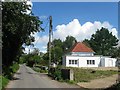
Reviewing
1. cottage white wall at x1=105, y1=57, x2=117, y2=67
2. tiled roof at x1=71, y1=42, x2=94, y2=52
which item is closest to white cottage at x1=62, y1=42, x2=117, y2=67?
cottage white wall at x1=105, y1=57, x2=117, y2=67

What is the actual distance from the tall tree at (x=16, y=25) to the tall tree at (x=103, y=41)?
97.7 meters

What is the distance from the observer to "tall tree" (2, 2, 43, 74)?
2944cm

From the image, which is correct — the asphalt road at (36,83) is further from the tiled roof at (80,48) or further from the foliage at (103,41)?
the foliage at (103,41)

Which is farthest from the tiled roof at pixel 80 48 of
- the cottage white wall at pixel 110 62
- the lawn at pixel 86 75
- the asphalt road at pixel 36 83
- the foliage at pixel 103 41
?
the foliage at pixel 103 41

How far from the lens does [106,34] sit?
138 meters

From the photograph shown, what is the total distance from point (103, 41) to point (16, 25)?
108 metres

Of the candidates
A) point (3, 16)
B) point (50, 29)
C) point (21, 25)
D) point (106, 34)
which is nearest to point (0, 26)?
point (3, 16)

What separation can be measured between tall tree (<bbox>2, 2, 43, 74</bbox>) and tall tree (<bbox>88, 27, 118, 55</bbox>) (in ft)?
320

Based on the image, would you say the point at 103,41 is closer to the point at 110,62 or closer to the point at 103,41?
the point at 103,41

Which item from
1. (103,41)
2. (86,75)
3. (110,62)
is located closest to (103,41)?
(103,41)

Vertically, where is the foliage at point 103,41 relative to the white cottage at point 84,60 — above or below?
above

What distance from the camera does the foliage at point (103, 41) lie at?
133m

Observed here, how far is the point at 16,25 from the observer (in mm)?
30297

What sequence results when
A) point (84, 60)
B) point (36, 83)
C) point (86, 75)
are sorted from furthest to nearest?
point (84, 60), point (86, 75), point (36, 83)
